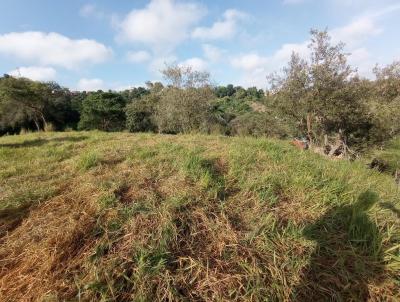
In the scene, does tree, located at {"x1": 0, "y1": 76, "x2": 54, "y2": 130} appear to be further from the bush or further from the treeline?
the bush

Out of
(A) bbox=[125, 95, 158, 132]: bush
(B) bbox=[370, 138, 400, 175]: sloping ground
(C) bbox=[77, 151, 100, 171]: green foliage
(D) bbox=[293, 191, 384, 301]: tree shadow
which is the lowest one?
(B) bbox=[370, 138, 400, 175]: sloping ground

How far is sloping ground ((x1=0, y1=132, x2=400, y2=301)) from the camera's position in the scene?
1.85m

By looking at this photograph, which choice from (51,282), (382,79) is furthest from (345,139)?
(51,282)

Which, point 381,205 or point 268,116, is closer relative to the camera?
point 381,205

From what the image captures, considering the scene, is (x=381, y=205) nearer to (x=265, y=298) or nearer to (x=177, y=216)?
(x=265, y=298)

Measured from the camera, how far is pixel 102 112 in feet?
124

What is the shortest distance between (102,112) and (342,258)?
3932cm

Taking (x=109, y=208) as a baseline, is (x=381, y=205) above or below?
below

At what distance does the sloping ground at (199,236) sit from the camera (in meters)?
1.85

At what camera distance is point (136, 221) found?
7.70 ft

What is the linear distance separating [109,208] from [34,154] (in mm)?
3185

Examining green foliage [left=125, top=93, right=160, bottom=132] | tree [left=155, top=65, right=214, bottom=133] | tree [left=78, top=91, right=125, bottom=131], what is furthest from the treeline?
green foliage [left=125, top=93, right=160, bottom=132]

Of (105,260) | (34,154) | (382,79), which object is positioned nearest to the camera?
(105,260)

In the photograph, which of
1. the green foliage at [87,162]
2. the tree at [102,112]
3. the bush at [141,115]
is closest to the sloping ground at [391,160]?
the green foliage at [87,162]
